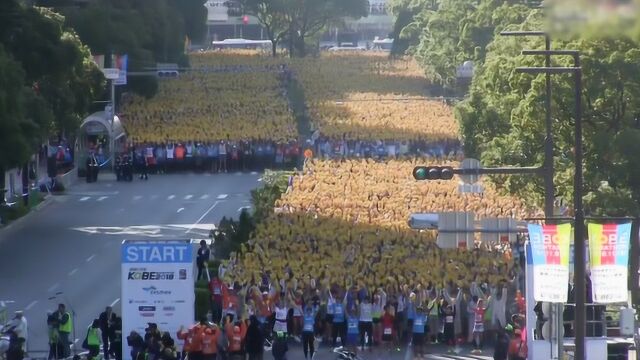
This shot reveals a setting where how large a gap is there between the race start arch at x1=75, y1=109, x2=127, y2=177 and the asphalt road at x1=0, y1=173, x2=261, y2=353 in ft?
6.39

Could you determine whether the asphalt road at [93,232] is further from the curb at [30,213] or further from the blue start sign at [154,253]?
the blue start sign at [154,253]

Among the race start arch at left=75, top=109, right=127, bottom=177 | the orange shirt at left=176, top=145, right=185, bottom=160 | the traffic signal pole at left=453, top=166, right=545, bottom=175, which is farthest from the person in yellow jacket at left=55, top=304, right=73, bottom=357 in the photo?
the orange shirt at left=176, top=145, right=185, bottom=160

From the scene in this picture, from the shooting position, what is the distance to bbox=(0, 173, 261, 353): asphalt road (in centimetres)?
3825

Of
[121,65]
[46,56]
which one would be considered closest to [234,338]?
[46,56]

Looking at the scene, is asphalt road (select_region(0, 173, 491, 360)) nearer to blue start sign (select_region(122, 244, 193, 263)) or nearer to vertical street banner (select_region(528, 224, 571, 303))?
blue start sign (select_region(122, 244, 193, 263))

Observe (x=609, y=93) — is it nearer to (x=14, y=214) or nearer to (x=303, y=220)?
(x=303, y=220)

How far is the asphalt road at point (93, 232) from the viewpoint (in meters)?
38.2

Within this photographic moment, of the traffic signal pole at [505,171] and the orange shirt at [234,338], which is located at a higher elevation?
the traffic signal pole at [505,171]

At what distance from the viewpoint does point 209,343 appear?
1144 inches

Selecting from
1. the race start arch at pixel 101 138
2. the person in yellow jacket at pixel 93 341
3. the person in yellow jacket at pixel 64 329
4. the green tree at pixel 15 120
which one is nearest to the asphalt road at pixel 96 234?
the person in yellow jacket at pixel 64 329

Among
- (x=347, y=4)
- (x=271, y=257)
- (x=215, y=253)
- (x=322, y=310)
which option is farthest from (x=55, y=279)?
(x=347, y=4)

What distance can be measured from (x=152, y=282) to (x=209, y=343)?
1.39 meters

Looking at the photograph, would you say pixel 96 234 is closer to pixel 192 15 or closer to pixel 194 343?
pixel 194 343

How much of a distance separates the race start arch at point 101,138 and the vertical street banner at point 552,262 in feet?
140
